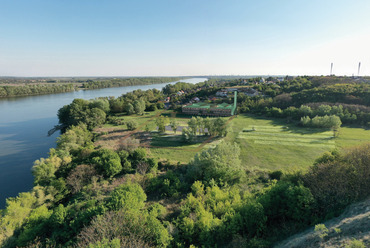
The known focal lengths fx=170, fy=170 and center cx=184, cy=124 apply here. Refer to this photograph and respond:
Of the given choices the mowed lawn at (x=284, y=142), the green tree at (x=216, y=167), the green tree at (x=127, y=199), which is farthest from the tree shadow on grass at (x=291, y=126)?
the green tree at (x=127, y=199)

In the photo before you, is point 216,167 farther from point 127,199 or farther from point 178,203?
point 127,199

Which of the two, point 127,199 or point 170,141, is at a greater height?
point 127,199

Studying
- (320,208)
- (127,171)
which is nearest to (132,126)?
(127,171)

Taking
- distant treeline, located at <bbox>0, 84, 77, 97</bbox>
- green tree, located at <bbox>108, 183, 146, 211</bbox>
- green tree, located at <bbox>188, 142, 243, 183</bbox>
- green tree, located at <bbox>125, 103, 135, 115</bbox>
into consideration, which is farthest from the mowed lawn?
distant treeline, located at <bbox>0, 84, 77, 97</bbox>

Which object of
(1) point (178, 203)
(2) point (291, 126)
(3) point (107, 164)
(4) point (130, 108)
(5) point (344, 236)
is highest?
(4) point (130, 108)

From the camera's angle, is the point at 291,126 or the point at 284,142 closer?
the point at 284,142

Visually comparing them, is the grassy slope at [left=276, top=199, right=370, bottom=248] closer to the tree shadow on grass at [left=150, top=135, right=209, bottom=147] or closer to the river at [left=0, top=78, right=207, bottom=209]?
the tree shadow on grass at [left=150, top=135, right=209, bottom=147]

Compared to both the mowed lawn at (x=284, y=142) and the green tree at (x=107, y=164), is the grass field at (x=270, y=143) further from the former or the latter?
the green tree at (x=107, y=164)

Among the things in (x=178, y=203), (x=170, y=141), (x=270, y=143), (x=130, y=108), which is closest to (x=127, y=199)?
(x=178, y=203)
